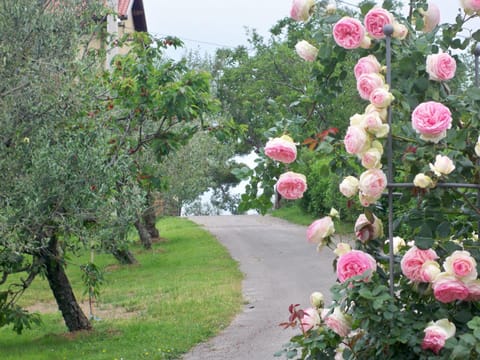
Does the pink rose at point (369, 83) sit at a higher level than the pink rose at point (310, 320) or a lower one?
higher

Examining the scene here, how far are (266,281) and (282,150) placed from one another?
44.1 feet

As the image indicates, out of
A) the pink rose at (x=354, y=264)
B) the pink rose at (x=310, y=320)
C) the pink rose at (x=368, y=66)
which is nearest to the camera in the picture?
the pink rose at (x=354, y=264)

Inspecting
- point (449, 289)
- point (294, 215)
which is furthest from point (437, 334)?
point (294, 215)

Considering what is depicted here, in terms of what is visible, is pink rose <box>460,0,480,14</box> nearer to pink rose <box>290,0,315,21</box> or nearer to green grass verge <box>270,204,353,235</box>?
pink rose <box>290,0,315,21</box>

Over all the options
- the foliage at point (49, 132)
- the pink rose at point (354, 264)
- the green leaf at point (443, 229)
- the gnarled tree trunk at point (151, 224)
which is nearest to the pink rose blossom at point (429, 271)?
the green leaf at point (443, 229)

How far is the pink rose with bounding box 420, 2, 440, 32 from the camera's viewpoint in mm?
4879

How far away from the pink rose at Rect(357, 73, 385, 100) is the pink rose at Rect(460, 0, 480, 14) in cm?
72

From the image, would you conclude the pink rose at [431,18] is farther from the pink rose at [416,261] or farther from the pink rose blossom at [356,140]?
the pink rose at [416,261]

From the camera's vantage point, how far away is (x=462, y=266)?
3.98 metres

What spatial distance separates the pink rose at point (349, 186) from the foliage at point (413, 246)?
0.32ft

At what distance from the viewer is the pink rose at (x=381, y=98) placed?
4.22m

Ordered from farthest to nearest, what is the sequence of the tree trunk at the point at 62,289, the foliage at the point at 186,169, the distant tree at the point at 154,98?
1. the foliage at the point at 186,169
2. the distant tree at the point at 154,98
3. the tree trunk at the point at 62,289

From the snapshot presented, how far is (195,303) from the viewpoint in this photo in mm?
14820

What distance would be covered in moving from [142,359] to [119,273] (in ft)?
36.9
